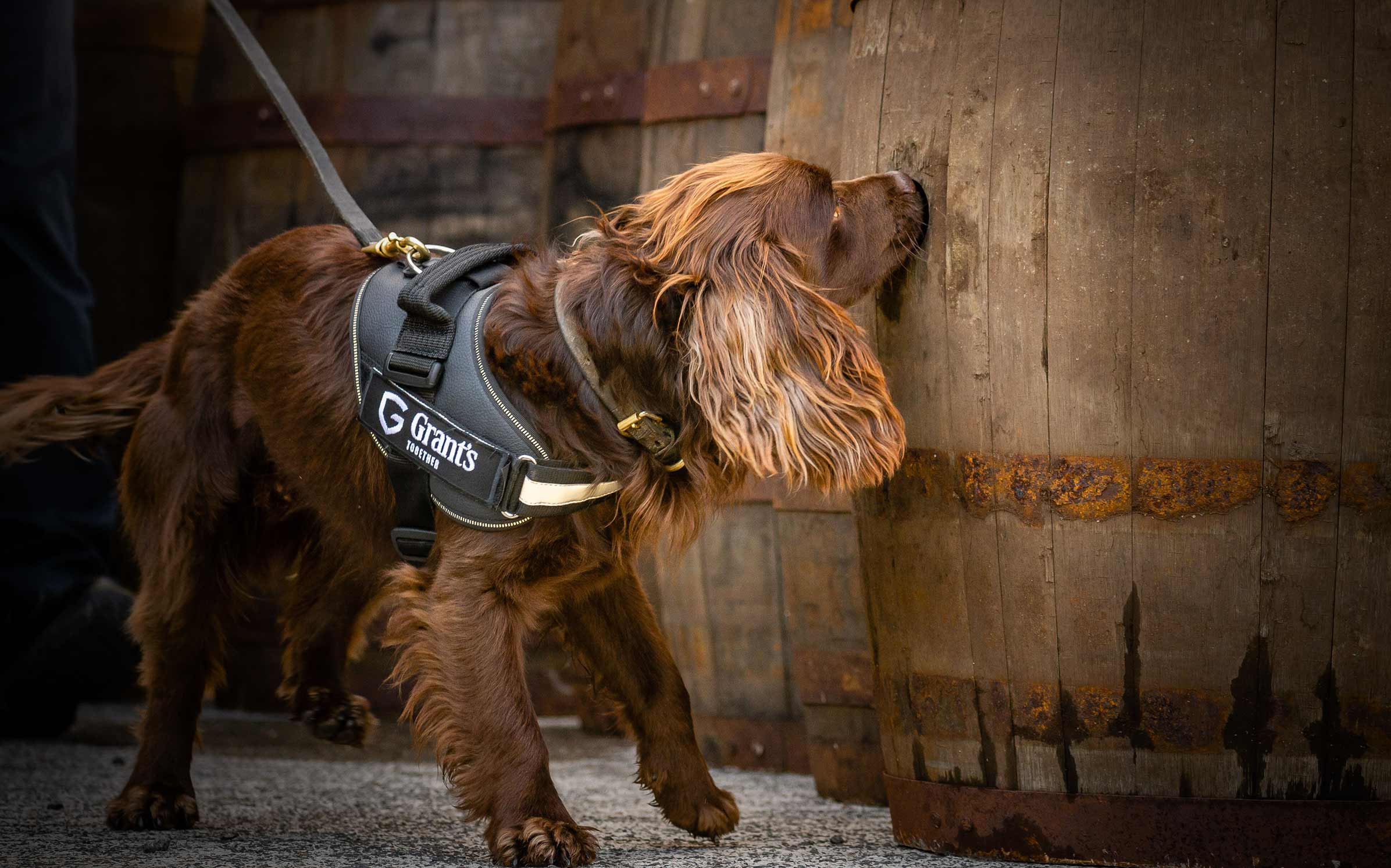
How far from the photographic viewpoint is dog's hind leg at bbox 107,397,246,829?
9.42ft

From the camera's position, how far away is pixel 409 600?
246 cm

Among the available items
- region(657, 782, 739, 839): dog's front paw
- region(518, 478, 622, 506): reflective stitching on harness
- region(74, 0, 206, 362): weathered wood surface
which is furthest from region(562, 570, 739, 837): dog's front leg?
region(74, 0, 206, 362): weathered wood surface

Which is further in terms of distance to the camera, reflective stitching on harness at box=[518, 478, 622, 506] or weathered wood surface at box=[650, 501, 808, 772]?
weathered wood surface at box=[650, 501, 808, 772]

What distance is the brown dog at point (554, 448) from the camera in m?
2.30

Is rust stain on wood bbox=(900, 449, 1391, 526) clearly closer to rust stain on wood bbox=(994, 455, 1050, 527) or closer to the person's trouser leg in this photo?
rust stain on wood bbox=(994, 455, 1050, 527)

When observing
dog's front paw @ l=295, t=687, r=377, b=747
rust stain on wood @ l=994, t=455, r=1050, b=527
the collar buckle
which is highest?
the collar buckle

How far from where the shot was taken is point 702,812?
102 inches

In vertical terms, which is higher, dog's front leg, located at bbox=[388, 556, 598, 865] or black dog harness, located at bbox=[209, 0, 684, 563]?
black dog harness, located at bbox=[209, 0, 684, 563]

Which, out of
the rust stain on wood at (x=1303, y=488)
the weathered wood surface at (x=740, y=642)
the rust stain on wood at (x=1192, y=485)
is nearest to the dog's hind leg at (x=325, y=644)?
the weathered wood surface at (x=740, y=642)

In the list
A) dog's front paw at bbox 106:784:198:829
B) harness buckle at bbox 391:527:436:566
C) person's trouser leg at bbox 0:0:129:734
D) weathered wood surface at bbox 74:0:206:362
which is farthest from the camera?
weathered wood surface at bbox 74:0:206:362

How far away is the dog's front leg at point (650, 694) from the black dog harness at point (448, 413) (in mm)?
324

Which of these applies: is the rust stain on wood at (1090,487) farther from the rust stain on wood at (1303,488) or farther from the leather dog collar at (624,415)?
the leather dog collar at (624,415)

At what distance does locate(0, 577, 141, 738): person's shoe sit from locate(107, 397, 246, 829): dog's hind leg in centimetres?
80

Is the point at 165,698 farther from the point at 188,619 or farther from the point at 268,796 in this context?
the point at 268,796
